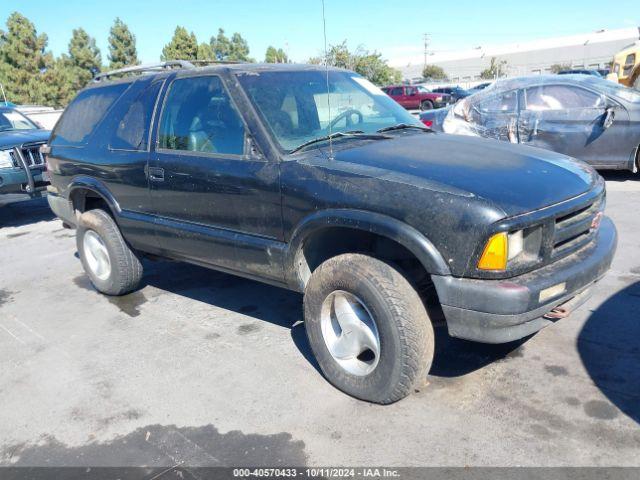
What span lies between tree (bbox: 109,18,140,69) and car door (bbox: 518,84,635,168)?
37.1 m

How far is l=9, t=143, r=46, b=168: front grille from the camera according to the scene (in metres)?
7.77

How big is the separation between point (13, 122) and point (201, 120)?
6.90 metres

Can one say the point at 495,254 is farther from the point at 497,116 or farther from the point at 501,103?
the point at 501,103

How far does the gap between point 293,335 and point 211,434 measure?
1195mm

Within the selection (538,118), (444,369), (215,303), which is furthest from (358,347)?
(538,118)

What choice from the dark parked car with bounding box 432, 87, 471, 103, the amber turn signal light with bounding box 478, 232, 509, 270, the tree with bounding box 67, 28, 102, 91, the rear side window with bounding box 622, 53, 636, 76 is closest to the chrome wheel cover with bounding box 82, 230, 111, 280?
the amber turn signal light with bounding box 478, 232, 509, 270

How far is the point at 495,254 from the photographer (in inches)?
101

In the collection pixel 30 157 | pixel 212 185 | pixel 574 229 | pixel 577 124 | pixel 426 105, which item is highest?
pixel 212 185

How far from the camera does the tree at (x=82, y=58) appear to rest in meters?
38.8

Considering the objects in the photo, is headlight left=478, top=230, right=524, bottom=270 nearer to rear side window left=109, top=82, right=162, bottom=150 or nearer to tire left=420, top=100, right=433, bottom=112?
rear side window left=109, top=82, right=162, bottom=150

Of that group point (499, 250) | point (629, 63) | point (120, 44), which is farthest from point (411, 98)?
point (499, 250)

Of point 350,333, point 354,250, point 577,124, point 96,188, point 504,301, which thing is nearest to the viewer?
point 504,301

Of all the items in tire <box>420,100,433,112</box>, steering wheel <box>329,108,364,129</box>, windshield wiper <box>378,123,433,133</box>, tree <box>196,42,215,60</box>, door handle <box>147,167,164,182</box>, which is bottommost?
tire <box>420,100,433,112</box>

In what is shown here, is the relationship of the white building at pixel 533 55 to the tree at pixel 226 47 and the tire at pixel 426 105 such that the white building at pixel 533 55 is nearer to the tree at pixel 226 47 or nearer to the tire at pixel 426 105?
the tree at pixel 226 47
